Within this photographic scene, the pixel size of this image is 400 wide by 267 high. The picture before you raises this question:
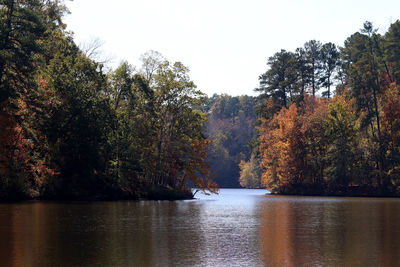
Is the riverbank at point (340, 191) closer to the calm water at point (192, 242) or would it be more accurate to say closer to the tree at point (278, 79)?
the tree at point (278, 79)

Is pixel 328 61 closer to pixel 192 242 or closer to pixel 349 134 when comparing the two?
pixel 349 134

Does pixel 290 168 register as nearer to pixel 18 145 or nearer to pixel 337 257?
pixel 18 145

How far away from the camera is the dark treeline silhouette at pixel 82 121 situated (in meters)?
45.9

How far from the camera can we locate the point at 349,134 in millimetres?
81312

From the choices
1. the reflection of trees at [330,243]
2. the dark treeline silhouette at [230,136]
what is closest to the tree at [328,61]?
the dark treeline silhouette at [230,136]

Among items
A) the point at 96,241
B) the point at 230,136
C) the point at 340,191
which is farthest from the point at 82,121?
the point at 230,136

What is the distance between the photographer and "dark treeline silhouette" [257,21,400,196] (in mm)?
76812

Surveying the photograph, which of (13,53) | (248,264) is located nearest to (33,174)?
(13,53)

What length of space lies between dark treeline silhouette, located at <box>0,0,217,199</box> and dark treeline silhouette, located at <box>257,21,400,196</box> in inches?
866

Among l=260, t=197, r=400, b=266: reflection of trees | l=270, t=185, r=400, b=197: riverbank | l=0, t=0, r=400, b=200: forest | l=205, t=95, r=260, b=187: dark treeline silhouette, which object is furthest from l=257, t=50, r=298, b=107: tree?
l=260, t=197, r=400, b=266: reflection of trees

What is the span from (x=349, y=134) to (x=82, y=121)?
47029mm

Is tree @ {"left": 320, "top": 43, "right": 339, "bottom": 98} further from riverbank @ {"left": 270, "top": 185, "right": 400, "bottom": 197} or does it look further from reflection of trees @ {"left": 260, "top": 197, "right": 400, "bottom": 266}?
reflection of trees @ {"left": 260, "top": 197, "right": 400, "bottom": 266}

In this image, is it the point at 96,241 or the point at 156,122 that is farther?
the point at 156,122

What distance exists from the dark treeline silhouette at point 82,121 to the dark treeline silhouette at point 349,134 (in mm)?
21988
